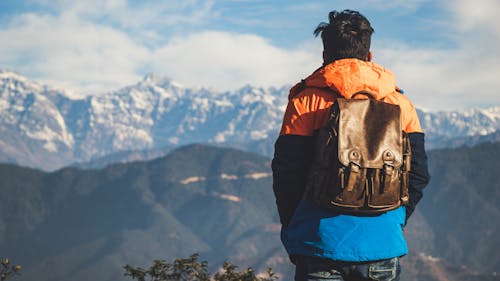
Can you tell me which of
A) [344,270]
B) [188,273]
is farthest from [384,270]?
[188,273]

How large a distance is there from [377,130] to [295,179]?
0.93m

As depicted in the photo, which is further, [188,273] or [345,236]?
[188,273]

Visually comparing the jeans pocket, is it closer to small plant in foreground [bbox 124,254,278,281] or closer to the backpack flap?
the backpack flap

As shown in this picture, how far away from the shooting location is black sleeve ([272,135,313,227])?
6.09 m

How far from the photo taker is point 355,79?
20.0ft

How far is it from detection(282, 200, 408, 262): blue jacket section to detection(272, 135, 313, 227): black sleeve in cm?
20

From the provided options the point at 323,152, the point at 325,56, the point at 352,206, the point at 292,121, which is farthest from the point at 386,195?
the point at 325,56

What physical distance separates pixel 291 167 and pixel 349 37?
4.94 feet

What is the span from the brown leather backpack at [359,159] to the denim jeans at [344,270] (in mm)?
511

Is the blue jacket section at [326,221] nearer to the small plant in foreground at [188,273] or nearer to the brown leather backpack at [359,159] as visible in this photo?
the brown leather backpack at [359,159]

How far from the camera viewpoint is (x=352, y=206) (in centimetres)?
576

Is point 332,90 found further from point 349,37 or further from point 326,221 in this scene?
point 326,221

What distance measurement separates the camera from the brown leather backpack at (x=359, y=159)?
573 cm

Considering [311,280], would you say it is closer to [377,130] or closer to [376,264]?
[376,264]
